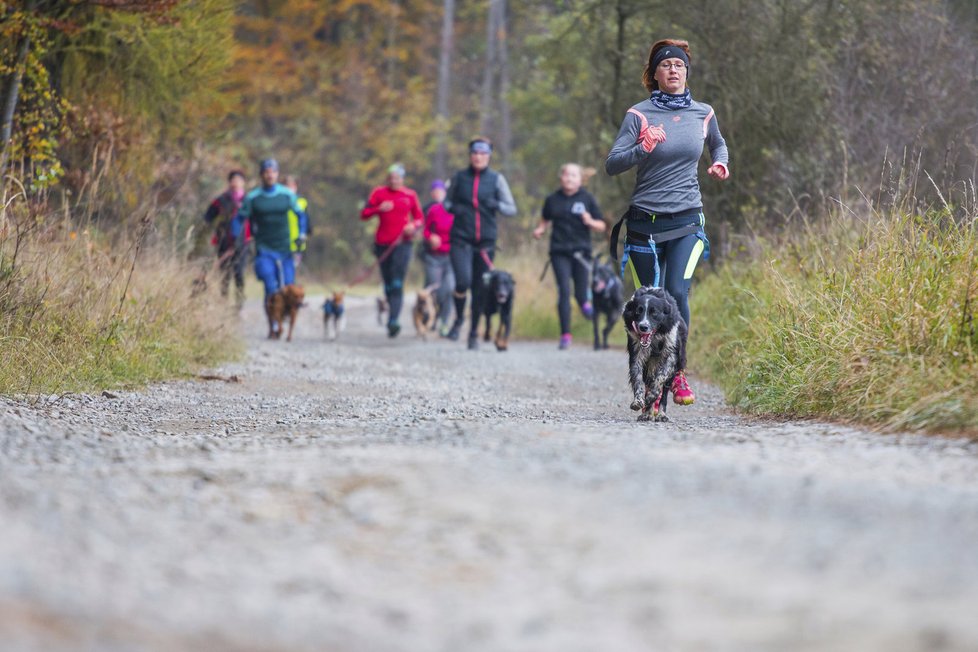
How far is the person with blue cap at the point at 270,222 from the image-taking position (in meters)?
17.5

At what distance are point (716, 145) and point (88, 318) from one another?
5.09 metres

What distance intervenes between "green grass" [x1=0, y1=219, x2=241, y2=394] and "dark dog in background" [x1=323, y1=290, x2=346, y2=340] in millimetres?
5210

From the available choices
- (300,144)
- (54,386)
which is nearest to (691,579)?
(54,386)

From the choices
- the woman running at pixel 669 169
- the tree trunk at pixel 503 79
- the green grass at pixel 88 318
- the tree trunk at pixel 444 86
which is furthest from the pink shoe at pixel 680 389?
the tree trunk at pixel 503 79

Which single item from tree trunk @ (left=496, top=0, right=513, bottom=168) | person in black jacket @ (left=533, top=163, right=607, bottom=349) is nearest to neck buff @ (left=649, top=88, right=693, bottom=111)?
person in black jacket @ (left=533, top=163, right=607, bottom=349)

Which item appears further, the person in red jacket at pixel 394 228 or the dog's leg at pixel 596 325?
the person in red jacket at pixel 394 228

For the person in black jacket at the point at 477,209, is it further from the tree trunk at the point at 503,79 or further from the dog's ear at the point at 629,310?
the tree trunk at the point at 503,79

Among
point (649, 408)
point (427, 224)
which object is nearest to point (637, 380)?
point (649, 408)

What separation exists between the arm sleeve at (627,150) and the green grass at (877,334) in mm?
1496

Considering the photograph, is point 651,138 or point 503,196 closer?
point 651,138

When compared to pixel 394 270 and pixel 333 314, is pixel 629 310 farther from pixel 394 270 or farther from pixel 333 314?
pixel 394 270

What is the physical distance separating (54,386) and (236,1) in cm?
769

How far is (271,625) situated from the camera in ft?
11.6

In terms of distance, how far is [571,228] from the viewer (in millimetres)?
16312
